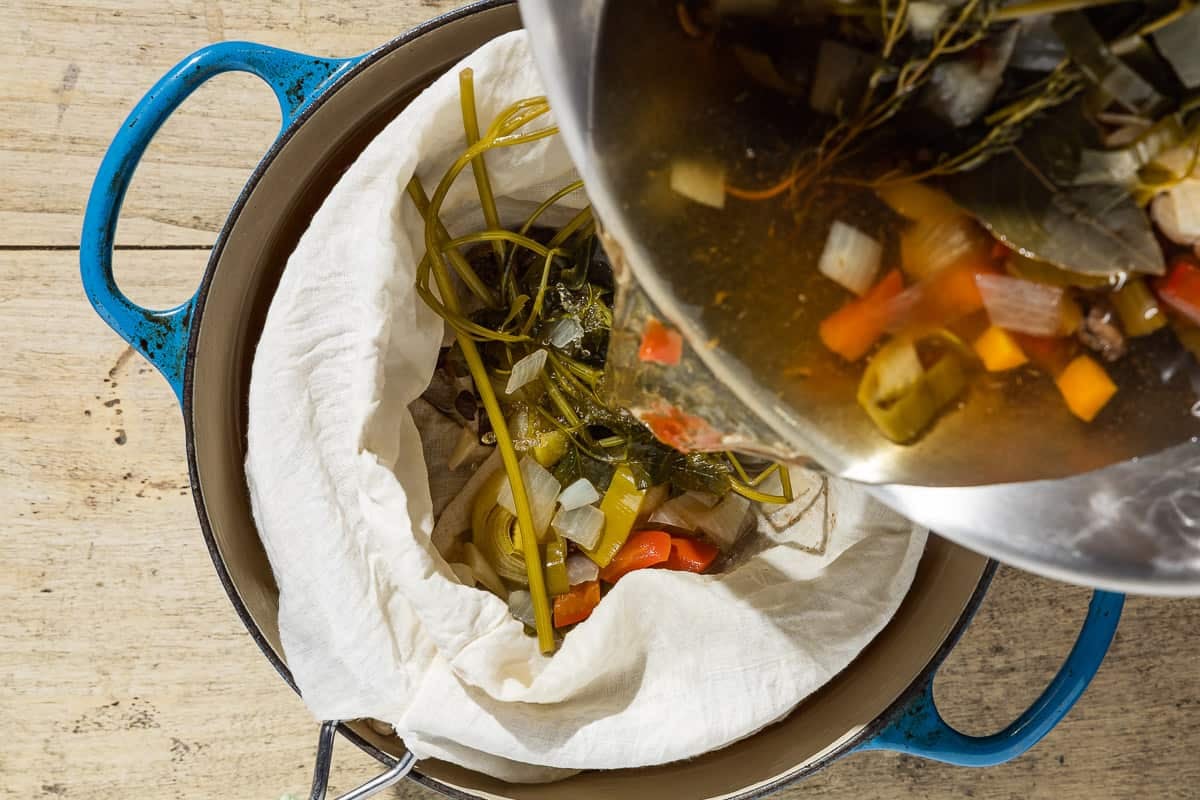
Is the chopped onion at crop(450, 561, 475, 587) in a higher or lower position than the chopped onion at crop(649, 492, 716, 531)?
higher

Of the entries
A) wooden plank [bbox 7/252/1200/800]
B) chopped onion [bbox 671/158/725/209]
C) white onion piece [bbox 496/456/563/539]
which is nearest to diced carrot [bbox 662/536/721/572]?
white onion piece [bbox 496/456/563/539]

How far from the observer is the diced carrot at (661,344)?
57 centimetres

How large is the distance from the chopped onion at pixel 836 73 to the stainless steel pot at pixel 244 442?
0.37 m

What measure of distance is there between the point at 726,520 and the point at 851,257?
424 millimetres

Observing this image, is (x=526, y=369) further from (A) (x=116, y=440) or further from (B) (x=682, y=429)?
(A) (x=116, y=440)

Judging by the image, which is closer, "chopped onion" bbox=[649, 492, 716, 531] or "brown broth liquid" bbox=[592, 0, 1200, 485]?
"brown broth liquid" bbox=[592, 0, 1200, 485]

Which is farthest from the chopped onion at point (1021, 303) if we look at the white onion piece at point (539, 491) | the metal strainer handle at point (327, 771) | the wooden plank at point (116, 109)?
the wooden plank at point (116, 109)

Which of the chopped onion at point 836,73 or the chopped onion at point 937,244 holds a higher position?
the chopped onion at point 836,73

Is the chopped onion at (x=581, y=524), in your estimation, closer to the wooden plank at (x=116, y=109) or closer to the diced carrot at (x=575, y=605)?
the diced carrot at (x=575, y=605)

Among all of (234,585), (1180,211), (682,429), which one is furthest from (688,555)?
(1180,211)

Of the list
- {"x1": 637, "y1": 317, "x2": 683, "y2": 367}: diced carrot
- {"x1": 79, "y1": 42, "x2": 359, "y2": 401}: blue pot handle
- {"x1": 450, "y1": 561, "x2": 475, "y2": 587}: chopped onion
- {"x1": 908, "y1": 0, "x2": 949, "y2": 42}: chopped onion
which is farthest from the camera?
{"x1": 450, "y1": 561, "x2": 475, "y2": 587}: chopped onion

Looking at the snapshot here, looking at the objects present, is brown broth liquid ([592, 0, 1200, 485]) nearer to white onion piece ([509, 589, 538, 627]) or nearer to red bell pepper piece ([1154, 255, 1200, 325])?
red bell pepper piece ([1154, 255, 1200, 325])

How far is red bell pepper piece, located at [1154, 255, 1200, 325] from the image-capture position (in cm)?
51

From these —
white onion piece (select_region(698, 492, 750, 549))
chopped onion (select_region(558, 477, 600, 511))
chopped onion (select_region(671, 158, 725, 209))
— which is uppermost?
chopped onion (select_region(671, 158, 725, 209))
